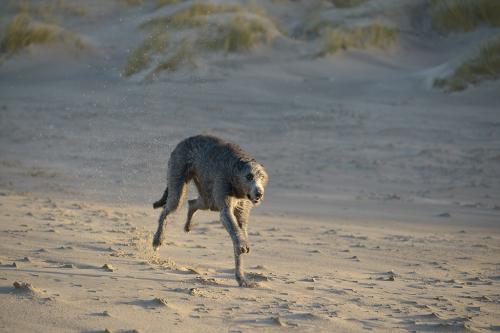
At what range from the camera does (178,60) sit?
17453 mm

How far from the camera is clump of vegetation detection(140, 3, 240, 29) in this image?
747 inches

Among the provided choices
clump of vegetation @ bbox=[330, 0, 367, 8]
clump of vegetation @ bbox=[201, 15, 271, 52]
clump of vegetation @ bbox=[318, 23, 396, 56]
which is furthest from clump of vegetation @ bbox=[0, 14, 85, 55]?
clump of vegetation @ bbox=[330, 0, 367, 8]

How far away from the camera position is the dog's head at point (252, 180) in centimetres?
614

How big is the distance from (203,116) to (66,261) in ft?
30.0

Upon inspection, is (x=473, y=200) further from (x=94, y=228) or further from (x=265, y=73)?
(x=265, y=73)

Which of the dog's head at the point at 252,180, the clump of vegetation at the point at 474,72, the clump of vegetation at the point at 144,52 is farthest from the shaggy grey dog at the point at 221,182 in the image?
the clump of vegetation at the point at 144,52

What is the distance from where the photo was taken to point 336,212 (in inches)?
410

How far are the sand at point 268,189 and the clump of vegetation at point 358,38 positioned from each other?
1.05 feet

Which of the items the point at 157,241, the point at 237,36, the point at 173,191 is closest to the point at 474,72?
the point at 237,36

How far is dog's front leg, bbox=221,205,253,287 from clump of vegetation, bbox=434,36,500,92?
10656 mm

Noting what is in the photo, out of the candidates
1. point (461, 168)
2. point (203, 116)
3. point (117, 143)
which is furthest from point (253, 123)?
point (461, 168)

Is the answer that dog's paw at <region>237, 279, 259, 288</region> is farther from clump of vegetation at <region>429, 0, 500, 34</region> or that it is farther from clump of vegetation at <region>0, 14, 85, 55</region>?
clump of vegetation at <region>429, 0, 500, 34</region>

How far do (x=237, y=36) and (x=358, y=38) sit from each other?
2.85 metres

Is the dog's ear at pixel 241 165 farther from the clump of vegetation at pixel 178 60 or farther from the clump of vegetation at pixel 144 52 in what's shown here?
the clump of vegetation at pixel 144 52
